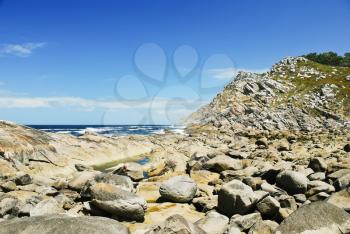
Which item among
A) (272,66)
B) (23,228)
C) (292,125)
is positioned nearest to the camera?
(23,228)

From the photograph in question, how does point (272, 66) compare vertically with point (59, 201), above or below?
above

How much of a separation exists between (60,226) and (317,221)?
9469mm

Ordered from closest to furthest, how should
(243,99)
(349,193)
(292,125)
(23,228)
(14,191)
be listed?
(23,228) < (349,193) < (14,191) < (292,125) < (243,99)

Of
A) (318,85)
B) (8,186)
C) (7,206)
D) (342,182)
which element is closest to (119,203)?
(7,206)

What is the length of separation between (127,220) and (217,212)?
176 inches

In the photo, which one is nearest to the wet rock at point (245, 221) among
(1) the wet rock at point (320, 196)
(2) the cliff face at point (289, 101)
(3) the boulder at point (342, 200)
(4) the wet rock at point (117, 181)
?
(3) the boulder at point (342, 200)

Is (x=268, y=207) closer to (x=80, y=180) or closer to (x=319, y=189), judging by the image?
(x=319, y=189)

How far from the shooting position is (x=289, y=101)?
109m

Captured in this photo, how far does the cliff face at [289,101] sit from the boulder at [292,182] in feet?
243

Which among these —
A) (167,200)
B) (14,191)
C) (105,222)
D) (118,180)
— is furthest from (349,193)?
(14,191)

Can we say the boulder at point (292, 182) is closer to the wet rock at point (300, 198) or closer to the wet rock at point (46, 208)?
the wet rock at point (300, 198)

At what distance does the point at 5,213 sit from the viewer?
19.3 metres

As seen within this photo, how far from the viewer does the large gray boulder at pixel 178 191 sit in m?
21.5

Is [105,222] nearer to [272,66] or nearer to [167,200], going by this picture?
[167,200]
